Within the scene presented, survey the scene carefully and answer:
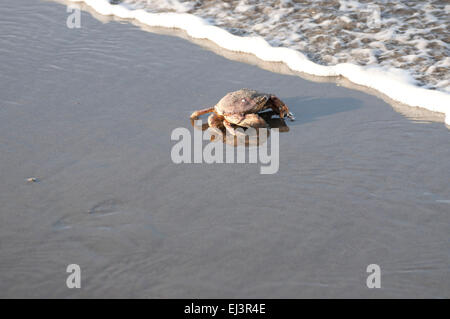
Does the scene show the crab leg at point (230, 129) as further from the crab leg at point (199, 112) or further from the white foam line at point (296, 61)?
the white foam line at point (296, 61)

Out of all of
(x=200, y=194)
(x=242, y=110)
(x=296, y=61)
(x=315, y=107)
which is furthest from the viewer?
(x=296, y=61)

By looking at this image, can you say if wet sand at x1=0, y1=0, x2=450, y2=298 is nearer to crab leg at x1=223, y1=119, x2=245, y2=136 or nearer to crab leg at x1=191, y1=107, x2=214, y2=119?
crab leg at x1=191, y1=107, x2=214, y2=119

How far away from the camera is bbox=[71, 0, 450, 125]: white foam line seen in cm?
602

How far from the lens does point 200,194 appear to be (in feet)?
15.0

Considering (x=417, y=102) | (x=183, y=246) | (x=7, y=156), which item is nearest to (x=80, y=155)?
(x=7, y=156)

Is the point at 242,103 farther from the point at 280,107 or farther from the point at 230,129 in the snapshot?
the point at 280,107

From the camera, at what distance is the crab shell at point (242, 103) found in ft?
18.2

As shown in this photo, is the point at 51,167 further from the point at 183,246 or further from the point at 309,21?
the point at 309,21

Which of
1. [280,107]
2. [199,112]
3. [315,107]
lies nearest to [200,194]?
[199,112]

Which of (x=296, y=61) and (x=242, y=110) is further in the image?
(x=296, y=61)

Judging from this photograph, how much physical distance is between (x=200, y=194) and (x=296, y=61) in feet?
9.85

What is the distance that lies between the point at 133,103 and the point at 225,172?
1.68 metres

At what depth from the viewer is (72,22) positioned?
8039 millimetres

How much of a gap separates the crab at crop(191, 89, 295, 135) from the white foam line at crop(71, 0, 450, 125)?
1.25 meters
